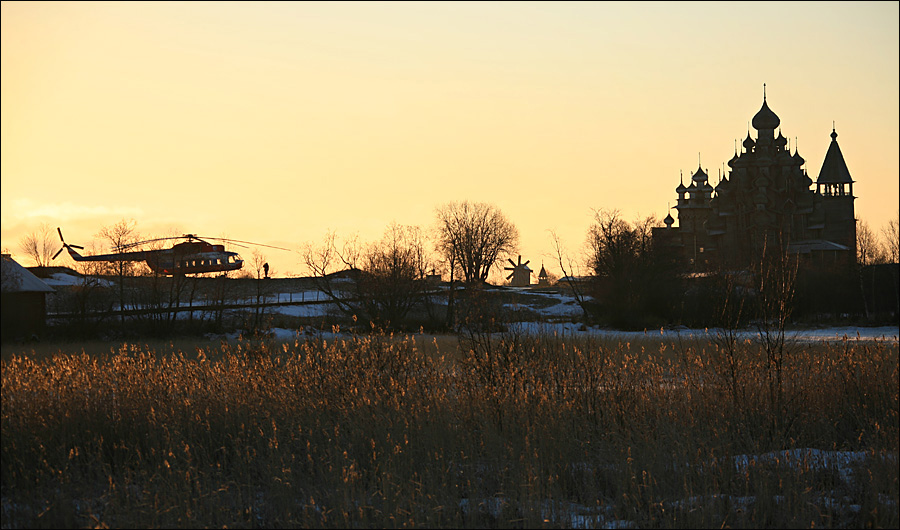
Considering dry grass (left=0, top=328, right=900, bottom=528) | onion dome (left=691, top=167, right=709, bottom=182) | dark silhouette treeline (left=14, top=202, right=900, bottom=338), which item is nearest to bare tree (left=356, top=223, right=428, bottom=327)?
dark silhouette treeline (left=14, top=202, right=900, bottom=338)

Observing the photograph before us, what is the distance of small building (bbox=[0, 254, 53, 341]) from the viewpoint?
6.79 metres

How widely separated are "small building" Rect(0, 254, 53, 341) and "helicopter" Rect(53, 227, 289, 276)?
2981cm

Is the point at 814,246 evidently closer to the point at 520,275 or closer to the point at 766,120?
the point at 766,120

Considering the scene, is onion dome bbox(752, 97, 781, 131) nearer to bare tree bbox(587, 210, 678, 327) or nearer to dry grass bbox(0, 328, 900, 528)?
bare tree bbox(587, 210, 678, 327)

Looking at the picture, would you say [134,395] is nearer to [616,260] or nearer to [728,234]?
[616,260]

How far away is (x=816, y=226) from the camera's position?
2805 inches

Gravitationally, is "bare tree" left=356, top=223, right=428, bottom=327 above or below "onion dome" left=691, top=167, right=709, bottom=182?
below

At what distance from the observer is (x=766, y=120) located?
248 ft

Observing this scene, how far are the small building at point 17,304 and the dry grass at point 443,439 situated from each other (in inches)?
13.0

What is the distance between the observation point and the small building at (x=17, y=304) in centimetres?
679

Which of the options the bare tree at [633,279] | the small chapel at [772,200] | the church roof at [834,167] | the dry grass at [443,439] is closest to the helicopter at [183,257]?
the bare tree at [633,279]

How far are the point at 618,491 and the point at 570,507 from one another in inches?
19.7

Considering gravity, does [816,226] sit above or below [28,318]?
above

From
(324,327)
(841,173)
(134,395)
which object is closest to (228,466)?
(134,395)
